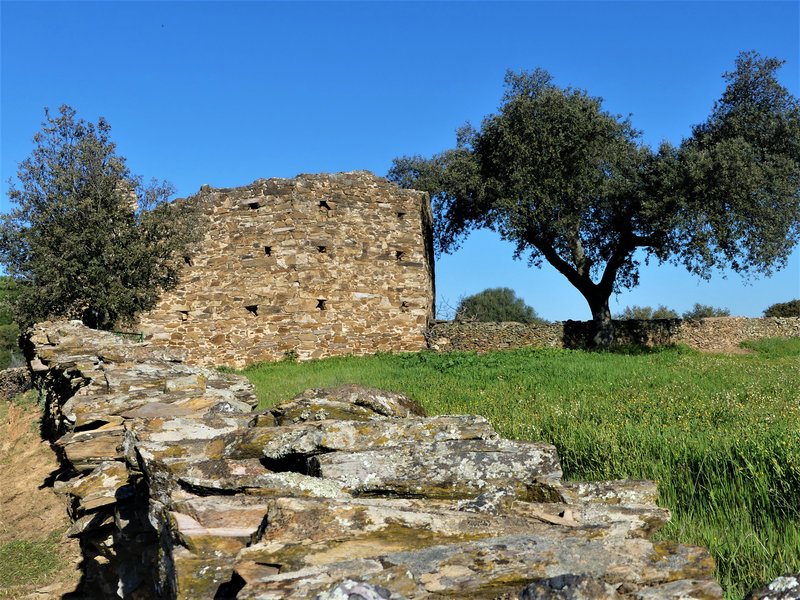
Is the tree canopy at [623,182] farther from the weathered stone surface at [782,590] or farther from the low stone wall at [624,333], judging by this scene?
the weathered stone surface at [782,590]

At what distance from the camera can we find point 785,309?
46.3m

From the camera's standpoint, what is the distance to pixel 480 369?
53.1 ft

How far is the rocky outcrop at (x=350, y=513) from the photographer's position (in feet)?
8.63

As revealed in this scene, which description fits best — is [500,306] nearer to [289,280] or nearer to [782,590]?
[289,280]

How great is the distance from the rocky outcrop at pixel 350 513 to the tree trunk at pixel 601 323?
20.1 meters

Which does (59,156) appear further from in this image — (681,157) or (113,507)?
(681,157)

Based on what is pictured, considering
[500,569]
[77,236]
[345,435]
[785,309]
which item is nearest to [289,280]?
[77,236]

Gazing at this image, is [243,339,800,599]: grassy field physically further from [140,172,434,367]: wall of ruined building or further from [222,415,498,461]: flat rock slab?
[140,172,434,367]: wall of ruined building

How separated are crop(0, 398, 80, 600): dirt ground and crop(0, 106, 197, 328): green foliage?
151 inches

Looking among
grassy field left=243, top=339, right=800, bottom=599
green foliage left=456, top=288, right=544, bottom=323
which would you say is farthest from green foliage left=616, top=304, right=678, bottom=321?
grassy field left=243, top=339, right=800, bottom=599

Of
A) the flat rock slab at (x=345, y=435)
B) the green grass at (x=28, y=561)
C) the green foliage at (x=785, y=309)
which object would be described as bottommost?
the green grass at (x=28, y=561)

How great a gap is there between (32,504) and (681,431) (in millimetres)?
8454

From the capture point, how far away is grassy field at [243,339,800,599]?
4.48 meters

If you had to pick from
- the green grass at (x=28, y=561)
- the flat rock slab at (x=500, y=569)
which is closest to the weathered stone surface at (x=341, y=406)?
the flat rock slab at (x=500, y=569)
